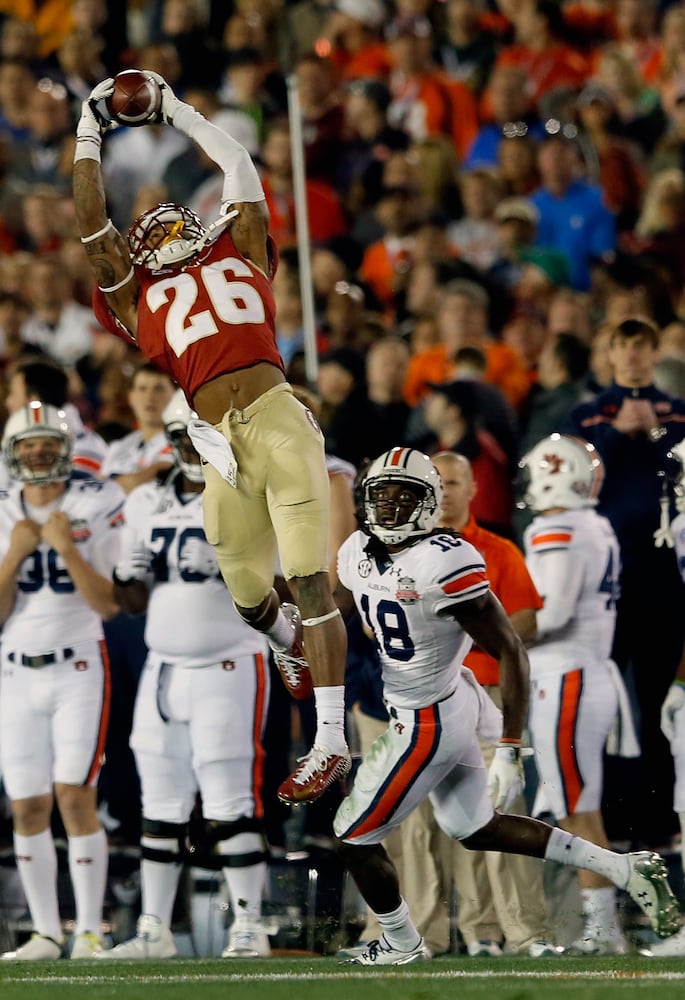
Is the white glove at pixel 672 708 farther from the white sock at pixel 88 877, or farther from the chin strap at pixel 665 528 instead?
the white sock at pixel 88 877

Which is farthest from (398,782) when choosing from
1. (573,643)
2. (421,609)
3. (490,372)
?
(490,372)

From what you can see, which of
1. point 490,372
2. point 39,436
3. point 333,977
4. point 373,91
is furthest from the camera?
point 373,91

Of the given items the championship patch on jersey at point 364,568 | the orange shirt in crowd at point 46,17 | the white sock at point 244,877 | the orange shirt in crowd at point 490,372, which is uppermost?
the orange shirt in crowd at point 46,17

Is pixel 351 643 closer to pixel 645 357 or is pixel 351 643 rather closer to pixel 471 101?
pixel 645 357

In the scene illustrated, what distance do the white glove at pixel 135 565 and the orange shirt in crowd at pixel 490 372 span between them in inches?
94.2

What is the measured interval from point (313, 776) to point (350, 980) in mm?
746

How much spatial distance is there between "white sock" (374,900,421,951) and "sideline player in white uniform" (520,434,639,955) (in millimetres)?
1054

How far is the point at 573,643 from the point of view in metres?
7.91

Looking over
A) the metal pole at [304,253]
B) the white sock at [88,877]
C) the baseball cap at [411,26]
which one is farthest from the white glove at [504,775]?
the baseball cap at [411,26]

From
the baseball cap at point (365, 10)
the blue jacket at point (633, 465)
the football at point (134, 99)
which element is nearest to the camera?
the football at point (134, 99)

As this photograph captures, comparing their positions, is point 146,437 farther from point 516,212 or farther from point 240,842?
point 516,212

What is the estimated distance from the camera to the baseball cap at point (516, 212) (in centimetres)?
1145

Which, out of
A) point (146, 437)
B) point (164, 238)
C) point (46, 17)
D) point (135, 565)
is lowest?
point (135, 565)

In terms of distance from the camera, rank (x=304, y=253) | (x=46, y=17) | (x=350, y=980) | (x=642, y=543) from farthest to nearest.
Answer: (x=46, y=17) < (x=304, y=253) < (x=642, y=543) < (x=350, y=980)
